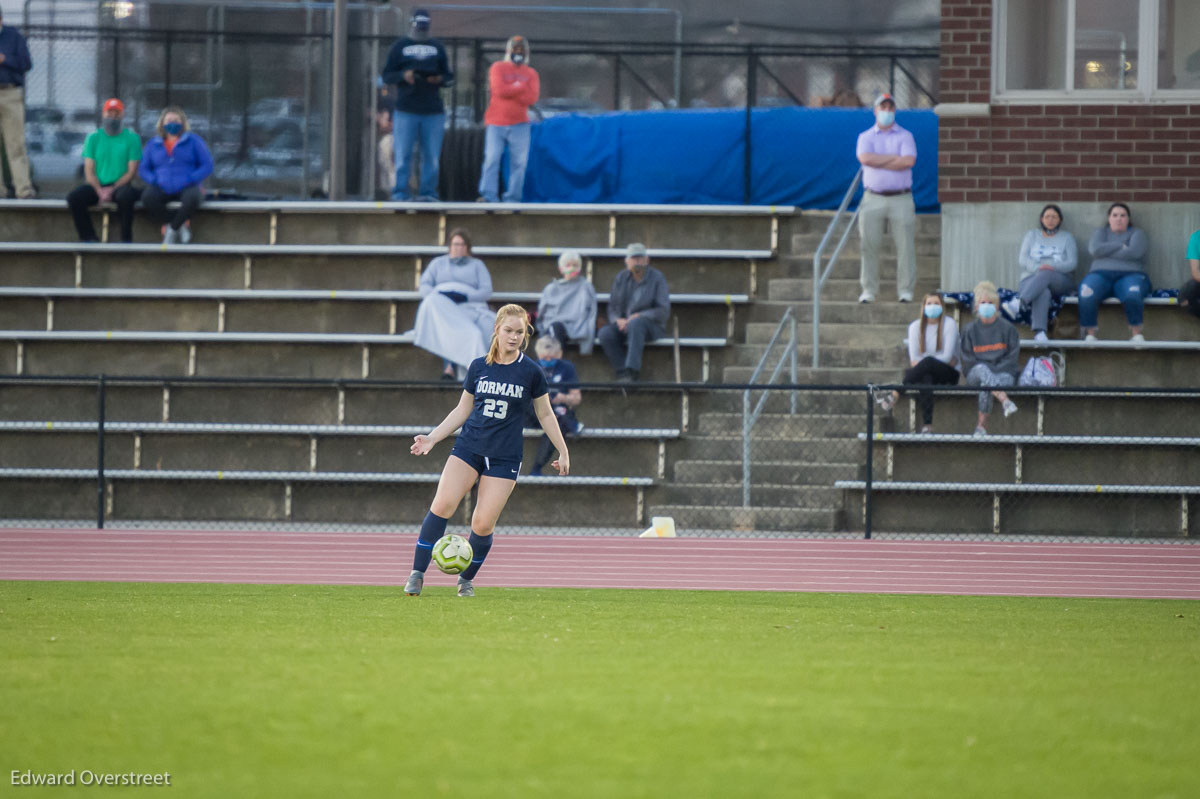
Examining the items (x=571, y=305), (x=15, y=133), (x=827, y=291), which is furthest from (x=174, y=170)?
(x=827, y=291)

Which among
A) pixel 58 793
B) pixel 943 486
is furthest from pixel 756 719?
pixel 943 486

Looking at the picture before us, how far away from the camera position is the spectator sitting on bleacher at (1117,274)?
18.0m

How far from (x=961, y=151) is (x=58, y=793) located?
53.8ft

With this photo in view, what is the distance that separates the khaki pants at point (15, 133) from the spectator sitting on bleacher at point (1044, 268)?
12.7 metres

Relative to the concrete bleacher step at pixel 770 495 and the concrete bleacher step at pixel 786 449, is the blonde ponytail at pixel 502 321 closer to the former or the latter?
the concrete bleacher step at pixel 770 495

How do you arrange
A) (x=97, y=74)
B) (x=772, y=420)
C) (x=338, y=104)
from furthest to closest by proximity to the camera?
(x=97, y=74) < (x=338, y=104) < (x=772, y=420)

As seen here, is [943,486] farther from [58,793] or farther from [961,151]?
[58,793]

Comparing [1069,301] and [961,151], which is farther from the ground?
[961,151]

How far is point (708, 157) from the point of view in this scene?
21.7 metres

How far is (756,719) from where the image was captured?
22.1 feet

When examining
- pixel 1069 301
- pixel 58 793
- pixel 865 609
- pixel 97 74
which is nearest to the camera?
pixel 58 793

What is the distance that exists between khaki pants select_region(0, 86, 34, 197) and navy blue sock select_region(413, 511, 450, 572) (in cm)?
1274

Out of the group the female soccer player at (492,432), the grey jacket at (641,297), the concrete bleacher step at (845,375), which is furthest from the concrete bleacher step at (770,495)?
the female soccer player at (492,432)

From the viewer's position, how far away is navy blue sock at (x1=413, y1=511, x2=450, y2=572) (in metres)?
10.8
